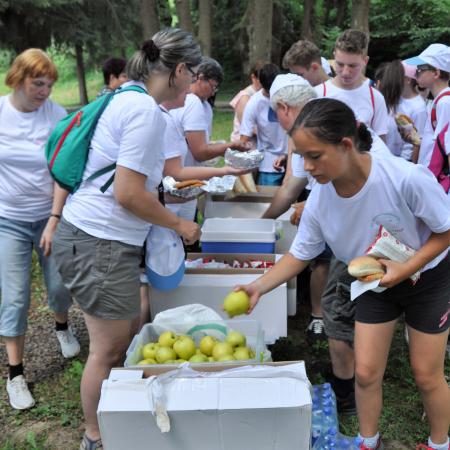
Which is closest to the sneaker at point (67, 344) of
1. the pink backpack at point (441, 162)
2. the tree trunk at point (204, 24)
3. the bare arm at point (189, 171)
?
the bare arm at point (189, 171)

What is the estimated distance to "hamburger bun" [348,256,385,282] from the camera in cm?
198

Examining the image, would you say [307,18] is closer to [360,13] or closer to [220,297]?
[360,13]

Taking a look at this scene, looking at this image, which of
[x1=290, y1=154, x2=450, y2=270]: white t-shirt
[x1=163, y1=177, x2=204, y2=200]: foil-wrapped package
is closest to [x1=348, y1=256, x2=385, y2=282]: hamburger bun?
[x1=290, y1=154, x2=450, y2=270]: white t-shirt

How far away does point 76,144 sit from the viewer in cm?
220

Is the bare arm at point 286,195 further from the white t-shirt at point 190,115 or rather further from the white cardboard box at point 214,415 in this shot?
the white cardboard box at point 214,415

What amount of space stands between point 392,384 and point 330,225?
1500 mm

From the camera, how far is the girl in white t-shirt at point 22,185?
113 inches

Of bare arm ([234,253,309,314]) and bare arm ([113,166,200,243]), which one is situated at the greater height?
bare arm ([113,166,200,243])

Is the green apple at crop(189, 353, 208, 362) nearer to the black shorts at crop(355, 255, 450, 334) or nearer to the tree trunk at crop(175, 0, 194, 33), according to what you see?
the black shorts at crop(355, 255, 450, 334)

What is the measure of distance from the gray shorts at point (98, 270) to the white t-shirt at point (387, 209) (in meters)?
0.86

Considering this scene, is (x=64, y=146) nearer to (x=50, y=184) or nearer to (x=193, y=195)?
(x=50, y=184)

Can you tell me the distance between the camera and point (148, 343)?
2.47 m

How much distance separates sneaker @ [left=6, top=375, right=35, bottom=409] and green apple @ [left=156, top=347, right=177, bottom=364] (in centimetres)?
126

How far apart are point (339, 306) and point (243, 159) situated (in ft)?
5.32
